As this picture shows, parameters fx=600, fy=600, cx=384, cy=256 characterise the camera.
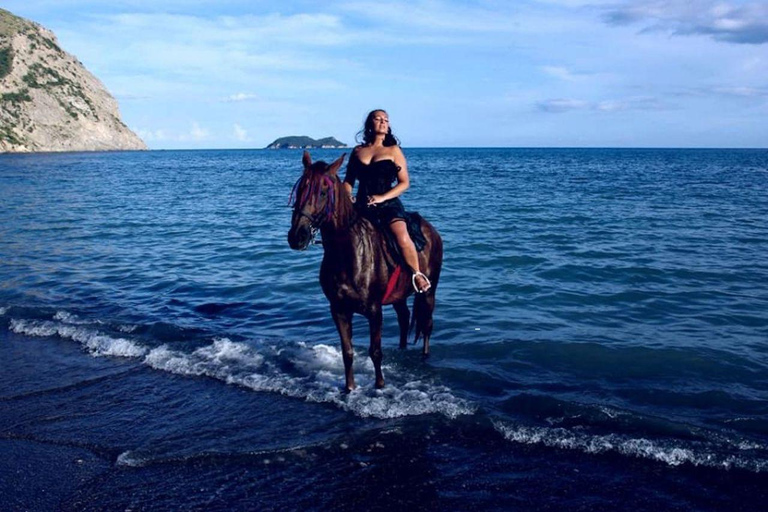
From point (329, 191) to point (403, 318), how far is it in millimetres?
3537

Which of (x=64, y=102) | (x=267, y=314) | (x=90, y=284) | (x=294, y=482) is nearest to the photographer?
(x=294, y=482)

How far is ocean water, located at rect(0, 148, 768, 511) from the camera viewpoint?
227 inches

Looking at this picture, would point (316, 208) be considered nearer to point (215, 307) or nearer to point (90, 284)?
point (215, 307)

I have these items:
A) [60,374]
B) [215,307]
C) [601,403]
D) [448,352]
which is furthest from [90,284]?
[601,403]

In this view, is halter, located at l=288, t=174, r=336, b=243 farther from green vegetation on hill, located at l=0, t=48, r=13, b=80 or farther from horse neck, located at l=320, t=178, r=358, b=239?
green vegetation on hill, located at l=0, t=48, r=13, b=80

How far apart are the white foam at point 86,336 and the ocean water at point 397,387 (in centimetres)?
5

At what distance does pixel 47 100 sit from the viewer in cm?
14688

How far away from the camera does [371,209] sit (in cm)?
799

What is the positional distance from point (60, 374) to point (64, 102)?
555ft

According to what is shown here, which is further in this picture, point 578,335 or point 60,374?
point 578,335

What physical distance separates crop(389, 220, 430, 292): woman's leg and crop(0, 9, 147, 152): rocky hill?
459 ft

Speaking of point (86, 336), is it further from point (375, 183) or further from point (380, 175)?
point (380, 175)

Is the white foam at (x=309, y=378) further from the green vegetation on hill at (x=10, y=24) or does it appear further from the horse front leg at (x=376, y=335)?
the green vegetation on hill at (x=10, y=24)

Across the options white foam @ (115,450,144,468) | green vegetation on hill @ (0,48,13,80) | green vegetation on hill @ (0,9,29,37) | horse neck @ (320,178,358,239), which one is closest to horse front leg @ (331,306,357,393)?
horse neck @ (320,178,358,239)
